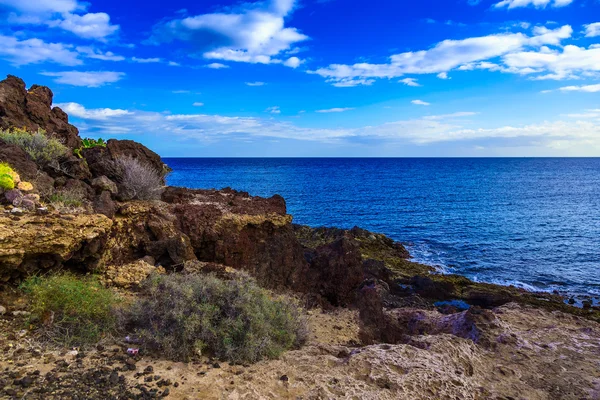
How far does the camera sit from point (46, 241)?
7.10m

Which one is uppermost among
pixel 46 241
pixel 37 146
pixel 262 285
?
pixel 37 146

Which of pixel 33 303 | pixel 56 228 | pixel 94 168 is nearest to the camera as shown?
pixel 33 303

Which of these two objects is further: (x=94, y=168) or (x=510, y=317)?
(x=94, y=168)

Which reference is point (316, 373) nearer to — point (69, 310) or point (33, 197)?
point (69, 310)

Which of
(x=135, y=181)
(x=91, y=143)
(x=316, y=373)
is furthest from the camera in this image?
(x=91, y=143)

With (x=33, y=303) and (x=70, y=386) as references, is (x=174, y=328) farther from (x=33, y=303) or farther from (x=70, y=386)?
(x=33, y=303)

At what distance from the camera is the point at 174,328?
600 centimetres

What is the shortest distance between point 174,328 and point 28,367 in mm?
1817

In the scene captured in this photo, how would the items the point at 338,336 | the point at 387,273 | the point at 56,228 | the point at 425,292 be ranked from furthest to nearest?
the point at 387,273
the point at 425,292
the point at 338,336
the point at 56,228

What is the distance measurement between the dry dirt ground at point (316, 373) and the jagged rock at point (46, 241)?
983 mm

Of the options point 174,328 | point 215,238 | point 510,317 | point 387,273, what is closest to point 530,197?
point 387,273

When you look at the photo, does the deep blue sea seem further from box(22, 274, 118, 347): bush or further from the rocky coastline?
box(22, 274, 118, 347): bush

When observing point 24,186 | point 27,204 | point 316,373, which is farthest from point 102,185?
point 316,373

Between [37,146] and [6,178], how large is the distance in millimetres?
3097
